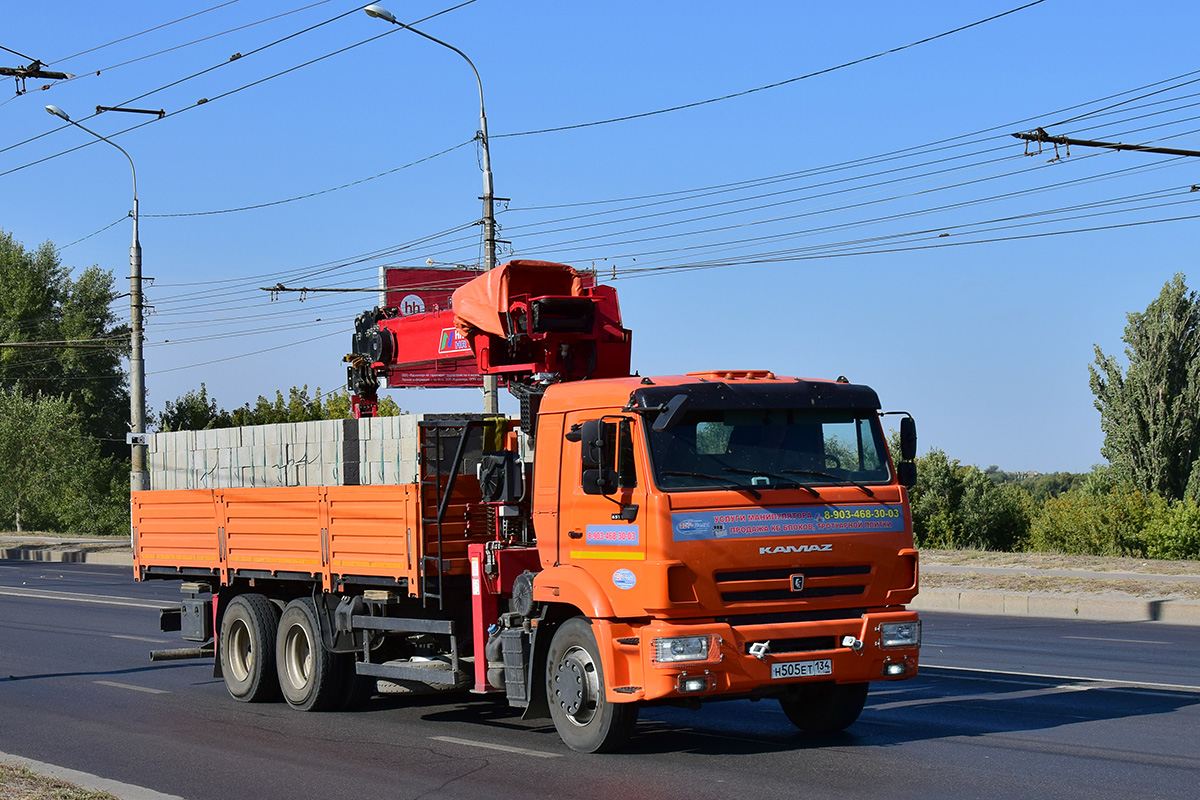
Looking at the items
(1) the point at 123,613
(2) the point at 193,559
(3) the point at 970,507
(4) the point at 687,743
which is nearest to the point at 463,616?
(4) the point at 687,743

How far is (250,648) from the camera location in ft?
41.2

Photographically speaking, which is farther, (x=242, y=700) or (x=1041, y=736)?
(x=242, y=700)

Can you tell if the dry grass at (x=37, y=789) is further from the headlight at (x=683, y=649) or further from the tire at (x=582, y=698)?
the headlight at (x=683, y=649)

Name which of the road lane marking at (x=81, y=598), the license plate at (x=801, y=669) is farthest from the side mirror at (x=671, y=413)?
the road lane marking at (x=81, y=598)

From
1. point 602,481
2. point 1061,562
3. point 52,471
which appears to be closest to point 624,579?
point 602,481

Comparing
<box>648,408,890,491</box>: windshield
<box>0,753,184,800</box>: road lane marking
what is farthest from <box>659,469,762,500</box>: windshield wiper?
<box>0,753,184,800</box>: road lane marking

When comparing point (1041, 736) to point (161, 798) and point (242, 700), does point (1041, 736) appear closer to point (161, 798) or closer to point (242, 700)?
point (161, 798)

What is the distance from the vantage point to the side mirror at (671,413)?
865 cm

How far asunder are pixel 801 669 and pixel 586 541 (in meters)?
1.66

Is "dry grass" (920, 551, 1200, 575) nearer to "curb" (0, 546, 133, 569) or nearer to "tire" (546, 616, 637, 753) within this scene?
"tire" (546, 616, 637, 753)

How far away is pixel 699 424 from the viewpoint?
29.3 feet

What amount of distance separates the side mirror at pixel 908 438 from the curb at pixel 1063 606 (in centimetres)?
1203

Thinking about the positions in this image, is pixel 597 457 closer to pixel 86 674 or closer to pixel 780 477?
pixel 780 477

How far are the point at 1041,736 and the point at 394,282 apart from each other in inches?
1419
